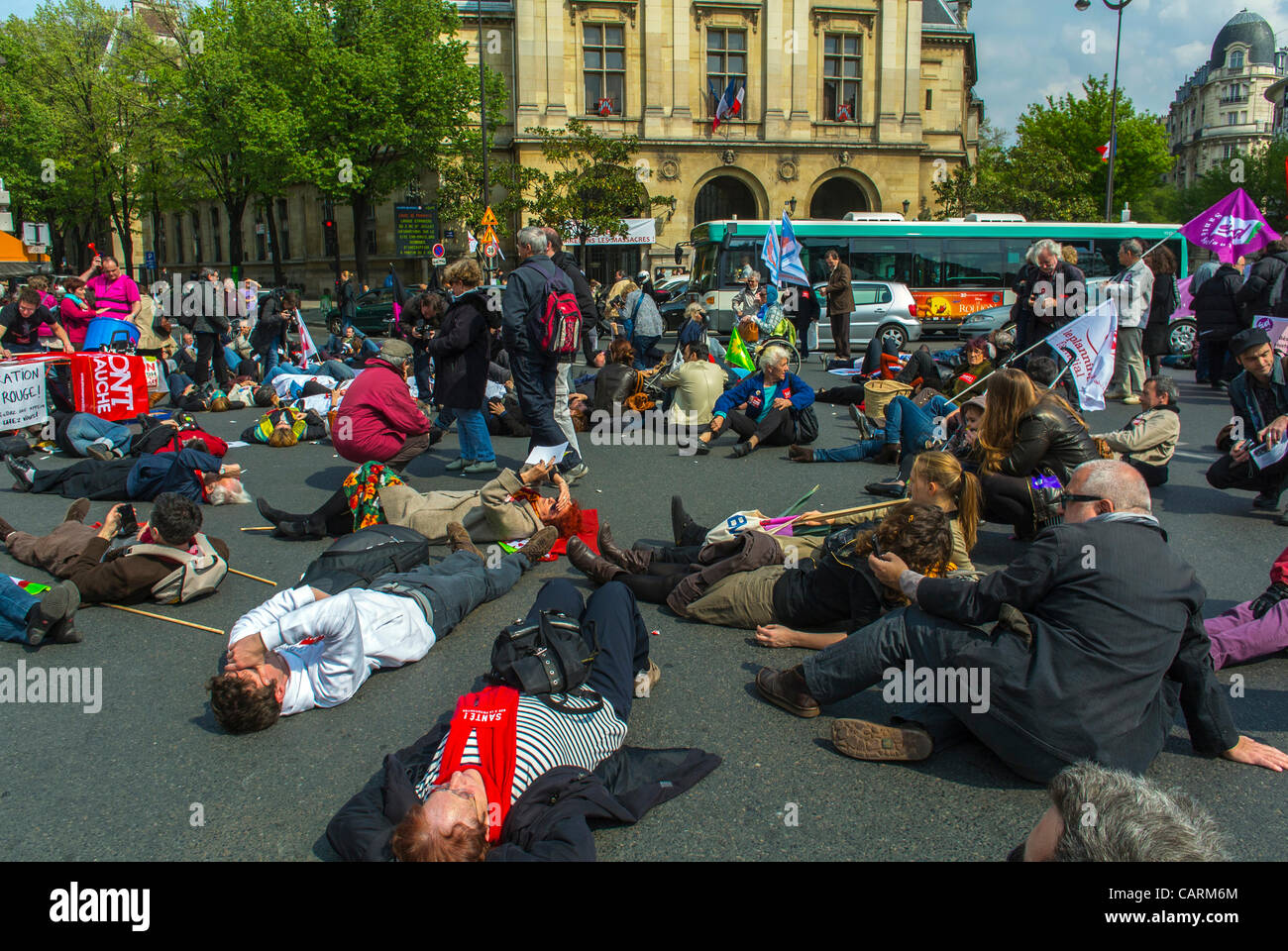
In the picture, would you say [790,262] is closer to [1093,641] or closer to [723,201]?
[1093,641]

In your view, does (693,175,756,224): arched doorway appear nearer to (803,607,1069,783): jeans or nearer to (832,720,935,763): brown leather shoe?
(803,607,1069,783): jeans

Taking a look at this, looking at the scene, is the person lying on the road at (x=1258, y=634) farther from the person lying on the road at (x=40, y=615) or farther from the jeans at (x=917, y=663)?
the person lying on the road at (x=40, y=615)

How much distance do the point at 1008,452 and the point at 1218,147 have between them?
458ft

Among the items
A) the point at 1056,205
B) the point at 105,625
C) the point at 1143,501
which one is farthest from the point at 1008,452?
the point at 1056,205

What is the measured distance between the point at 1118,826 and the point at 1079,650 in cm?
154

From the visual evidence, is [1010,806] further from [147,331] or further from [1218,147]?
[1218,147]

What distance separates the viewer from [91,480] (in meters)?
8.70

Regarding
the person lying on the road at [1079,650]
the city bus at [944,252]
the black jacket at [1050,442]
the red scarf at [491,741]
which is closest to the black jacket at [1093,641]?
the person lying on the road at [1079,650]

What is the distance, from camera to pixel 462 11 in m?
42.0

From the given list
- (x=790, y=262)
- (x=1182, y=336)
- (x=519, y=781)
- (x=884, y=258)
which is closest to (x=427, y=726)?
(x=519, y=781)

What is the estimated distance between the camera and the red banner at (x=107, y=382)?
1175cm

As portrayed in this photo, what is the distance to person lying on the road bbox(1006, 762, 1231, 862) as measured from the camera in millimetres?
1962

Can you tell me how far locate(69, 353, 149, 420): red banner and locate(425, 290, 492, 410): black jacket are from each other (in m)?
5.31

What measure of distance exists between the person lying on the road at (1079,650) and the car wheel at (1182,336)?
16.7m
